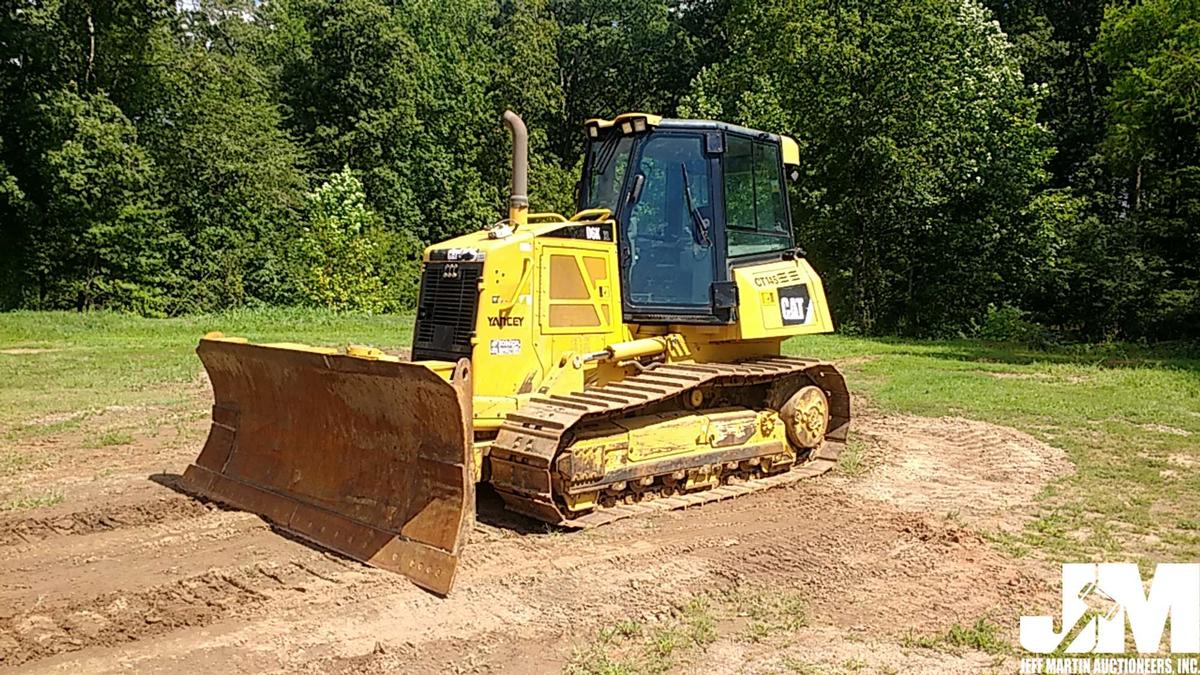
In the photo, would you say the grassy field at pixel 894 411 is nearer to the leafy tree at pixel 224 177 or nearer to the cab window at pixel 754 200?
the cab window at pixel 754 200

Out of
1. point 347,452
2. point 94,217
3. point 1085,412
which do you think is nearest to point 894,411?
point 1085,412

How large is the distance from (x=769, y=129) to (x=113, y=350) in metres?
17.4

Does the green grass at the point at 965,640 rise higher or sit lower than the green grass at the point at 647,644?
lower

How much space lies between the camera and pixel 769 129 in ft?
85.1

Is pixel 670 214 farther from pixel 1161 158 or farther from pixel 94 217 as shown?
pixel 94 217

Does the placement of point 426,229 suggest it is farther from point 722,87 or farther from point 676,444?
point 676,444

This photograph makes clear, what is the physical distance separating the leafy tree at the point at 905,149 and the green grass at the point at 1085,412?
15.5ft

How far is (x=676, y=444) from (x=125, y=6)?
2528 centimetres

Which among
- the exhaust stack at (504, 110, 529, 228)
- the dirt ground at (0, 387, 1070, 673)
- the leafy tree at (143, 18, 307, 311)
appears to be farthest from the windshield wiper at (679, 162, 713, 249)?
the leafy tree at (143, 18, 307, 311)

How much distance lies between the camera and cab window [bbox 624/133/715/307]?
24.9 ft

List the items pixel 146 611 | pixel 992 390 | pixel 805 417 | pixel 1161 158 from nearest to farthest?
pixel 146 611, pixel 805 417, pixel 992 390, pixel 1161 158

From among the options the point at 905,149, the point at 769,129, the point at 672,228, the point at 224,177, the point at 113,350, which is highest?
the point at 769,129

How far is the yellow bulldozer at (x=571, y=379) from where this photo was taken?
5.98 meters
